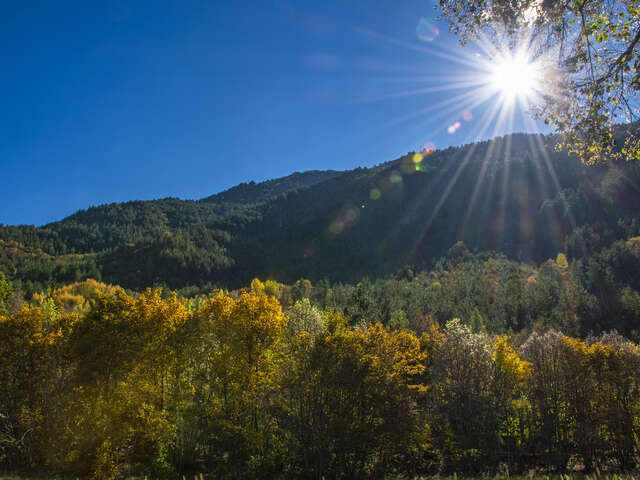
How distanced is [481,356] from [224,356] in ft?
65.0

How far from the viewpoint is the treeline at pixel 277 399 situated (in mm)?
21828

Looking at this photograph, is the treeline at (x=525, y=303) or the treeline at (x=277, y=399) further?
the treeline at (x=525, y=303)

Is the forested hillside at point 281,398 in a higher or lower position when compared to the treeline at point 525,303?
lower

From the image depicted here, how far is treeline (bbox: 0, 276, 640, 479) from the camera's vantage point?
Result: 859 inches

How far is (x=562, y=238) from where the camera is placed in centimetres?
19250

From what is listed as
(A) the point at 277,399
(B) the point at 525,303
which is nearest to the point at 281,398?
(A) the point at 277,399

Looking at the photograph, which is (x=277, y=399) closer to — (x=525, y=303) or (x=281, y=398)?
(x=281, y=398)

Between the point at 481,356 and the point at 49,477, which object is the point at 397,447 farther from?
the point at 49,477

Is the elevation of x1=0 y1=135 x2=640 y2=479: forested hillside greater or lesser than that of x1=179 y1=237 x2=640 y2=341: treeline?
lesser

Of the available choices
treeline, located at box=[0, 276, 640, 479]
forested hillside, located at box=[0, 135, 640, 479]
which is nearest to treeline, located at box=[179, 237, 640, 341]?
forested hillside, located at box=[0, 135, 640, 479]

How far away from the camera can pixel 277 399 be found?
22828 mm

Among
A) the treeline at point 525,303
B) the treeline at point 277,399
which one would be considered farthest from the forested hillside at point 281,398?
the treeline at point 525,303

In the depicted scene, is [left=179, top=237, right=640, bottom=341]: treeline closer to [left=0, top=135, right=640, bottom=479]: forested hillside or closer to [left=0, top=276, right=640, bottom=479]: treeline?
[left=0, top=135, right=640, bottom=479]: forested hillside

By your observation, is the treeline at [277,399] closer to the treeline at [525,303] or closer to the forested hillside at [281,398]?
the forested hillside at [281,398]
